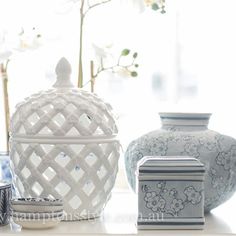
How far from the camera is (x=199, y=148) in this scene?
1173 mm

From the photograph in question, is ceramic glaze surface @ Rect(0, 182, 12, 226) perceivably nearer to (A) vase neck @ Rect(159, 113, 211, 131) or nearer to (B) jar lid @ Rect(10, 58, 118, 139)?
(B) jar lid @ Rect(10, 58, 118, 139)

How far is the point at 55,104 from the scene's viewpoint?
1127mm

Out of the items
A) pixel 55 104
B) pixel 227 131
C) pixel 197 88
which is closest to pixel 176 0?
pixel 197 88

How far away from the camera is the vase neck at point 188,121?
3.98ft

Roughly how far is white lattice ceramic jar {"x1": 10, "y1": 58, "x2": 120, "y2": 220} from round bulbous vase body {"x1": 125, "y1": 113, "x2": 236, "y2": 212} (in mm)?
73

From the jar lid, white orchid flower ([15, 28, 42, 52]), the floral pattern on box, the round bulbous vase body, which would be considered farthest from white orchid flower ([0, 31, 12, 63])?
the floral pattern on box

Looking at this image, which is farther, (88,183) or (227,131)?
(227,131)

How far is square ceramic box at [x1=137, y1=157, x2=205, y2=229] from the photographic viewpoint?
106cm

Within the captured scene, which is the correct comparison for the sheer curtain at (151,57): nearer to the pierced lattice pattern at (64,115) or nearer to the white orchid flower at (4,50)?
the white orchid flower at (4,50)

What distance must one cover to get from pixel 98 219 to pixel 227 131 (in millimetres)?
642

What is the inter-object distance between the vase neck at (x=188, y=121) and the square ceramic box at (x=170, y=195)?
154 mm

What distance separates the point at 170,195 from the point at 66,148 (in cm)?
20

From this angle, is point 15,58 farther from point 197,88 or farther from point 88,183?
point 88,183

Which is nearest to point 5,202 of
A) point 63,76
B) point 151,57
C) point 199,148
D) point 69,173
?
point 69,173
